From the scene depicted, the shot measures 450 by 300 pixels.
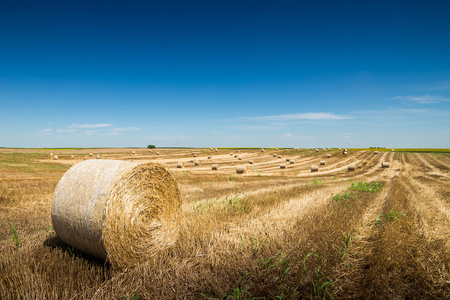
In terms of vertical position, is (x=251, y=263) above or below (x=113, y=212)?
below

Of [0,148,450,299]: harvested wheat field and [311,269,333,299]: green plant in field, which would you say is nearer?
[311,269,333,299]: green plant in field

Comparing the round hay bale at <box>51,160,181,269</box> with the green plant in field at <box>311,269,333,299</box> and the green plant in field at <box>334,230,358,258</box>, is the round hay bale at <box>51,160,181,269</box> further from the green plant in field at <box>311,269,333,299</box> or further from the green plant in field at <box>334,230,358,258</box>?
the green plant in field at <box>334,230,358,258</box>

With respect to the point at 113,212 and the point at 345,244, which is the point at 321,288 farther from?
the point at 113,212

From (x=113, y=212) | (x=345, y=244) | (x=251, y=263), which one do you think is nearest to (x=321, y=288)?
(x=251, y=263)

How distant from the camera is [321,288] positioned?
3225 millimetres

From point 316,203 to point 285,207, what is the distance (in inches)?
51.8

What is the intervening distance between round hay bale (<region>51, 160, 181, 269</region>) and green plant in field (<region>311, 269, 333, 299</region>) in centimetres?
306

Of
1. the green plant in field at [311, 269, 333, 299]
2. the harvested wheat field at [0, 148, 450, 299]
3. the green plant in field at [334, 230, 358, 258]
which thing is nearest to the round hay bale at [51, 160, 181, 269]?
the harvested wheat field at [0, 148, 450, 299]

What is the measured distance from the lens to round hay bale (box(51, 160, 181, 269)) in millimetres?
4105

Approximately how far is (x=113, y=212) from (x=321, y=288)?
11.2ft

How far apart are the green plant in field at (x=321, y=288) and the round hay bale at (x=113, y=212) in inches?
121

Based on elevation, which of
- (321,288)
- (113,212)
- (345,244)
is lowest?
(321,288)

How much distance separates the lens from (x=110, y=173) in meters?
4.39

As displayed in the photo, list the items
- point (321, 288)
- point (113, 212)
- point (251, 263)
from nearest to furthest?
point (321, 288)
point (251, 263)
point (113, 212)
